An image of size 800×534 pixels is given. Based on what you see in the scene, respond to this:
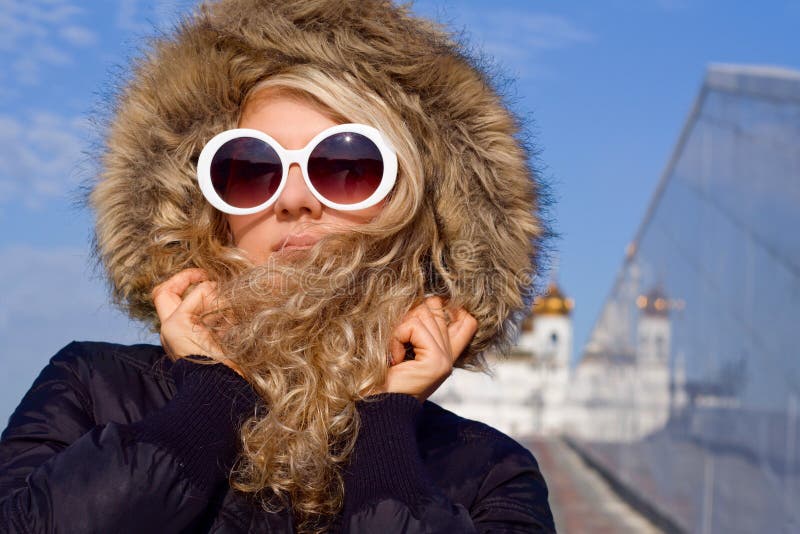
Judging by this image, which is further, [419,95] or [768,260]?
[768,260]

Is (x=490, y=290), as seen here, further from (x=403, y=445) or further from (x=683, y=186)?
(x=683, y=186)

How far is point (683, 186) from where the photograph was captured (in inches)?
398

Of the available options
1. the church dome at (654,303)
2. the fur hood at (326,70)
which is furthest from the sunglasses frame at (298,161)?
the church dome at (654,303)

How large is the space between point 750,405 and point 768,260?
2.78ft

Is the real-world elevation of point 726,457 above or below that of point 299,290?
below

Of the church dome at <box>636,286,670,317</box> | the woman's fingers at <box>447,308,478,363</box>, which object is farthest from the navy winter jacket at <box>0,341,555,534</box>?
the church dome at <box>636,286,670,317</box>

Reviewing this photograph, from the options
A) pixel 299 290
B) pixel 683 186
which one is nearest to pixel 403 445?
pixel 299 290

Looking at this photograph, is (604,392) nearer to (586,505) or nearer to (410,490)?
(586,505)

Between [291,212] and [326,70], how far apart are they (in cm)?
29

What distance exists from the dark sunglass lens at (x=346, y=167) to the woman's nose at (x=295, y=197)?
0.02 m

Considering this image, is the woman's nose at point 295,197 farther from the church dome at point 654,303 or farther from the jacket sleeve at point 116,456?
the church dome at point 654,303

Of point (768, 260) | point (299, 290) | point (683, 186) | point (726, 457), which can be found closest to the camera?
point (299, 290)

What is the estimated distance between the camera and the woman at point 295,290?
1.87 metres

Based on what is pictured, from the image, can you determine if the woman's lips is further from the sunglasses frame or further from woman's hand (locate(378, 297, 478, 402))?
woman's hand (locate(378, 297, 478, 402))
